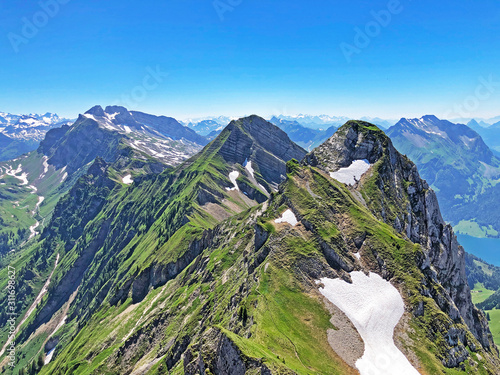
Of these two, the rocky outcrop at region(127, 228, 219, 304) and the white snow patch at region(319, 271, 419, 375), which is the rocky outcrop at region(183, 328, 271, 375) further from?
the rocky outcrop at region(127, 228, 219, 304)

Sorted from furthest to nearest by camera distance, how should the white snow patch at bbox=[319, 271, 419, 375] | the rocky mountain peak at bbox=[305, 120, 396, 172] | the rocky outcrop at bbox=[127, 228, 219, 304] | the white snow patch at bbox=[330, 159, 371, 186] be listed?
the rocky outcrop at bbox=[127, 228, 219, 304] < the rocky mountain peak at bbox=[305, 120, 396, 172] < the white snow patch at bbox=[330, 159, 371, 186] < the white snow patch at bbox=[319, 271, 419, 375]

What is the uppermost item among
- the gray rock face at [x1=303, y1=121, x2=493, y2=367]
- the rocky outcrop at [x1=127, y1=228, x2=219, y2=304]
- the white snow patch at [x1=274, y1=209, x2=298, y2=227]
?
the gray rock face at [x1=303, y1=121, x2=493, y2=367]

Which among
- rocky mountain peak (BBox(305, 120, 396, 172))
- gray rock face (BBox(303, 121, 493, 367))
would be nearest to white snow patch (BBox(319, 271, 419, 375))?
gray rock face (BBox(303, 121, 493, 367))

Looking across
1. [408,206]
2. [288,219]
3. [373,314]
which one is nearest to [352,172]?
[408,206]

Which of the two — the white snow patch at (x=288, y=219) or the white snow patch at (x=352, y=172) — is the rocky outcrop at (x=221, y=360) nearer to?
the white snow patch at (x=288, y=219)

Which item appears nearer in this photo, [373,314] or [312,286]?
[373,314]

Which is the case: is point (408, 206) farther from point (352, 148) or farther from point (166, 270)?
point (166, 270)

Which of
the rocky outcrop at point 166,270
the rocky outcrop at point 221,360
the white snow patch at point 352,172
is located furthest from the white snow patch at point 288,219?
the rocky outcrop at point 166,270
